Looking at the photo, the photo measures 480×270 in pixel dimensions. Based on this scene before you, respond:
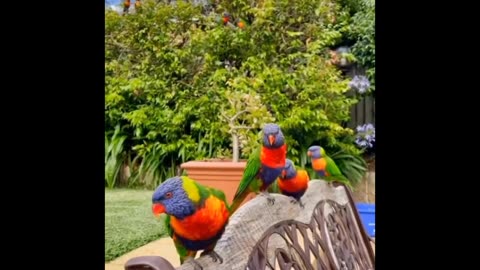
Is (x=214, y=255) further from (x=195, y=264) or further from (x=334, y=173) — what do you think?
(x=334, y=173)

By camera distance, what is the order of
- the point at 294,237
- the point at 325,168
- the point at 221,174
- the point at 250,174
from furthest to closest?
the point at 221,174
the point at 325,168
the point at 250,174
the point at 294,237

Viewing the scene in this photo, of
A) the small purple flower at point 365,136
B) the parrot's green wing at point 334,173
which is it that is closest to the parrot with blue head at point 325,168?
the parrot's green wing at point 334,173

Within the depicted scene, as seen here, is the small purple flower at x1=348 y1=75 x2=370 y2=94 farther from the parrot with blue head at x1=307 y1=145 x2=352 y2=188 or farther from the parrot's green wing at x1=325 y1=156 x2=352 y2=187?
the parrot's green wing at x1=325 y1=156 x2=352 y2=187

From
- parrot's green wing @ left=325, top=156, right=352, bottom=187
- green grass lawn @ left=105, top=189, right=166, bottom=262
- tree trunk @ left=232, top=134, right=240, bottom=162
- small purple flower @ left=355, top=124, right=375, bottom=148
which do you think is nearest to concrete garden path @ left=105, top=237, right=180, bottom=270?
green grass lawn @ left=105, top=189, right=166, bottom=262

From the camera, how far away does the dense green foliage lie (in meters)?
2.76

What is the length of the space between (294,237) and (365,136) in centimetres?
229

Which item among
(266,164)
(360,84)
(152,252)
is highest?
(360,84)

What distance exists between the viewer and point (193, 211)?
1.91ft

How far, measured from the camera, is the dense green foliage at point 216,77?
9.04 ft

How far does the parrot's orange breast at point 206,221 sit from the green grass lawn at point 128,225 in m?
1.30

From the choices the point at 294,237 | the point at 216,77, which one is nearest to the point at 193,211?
the point at 294,237
